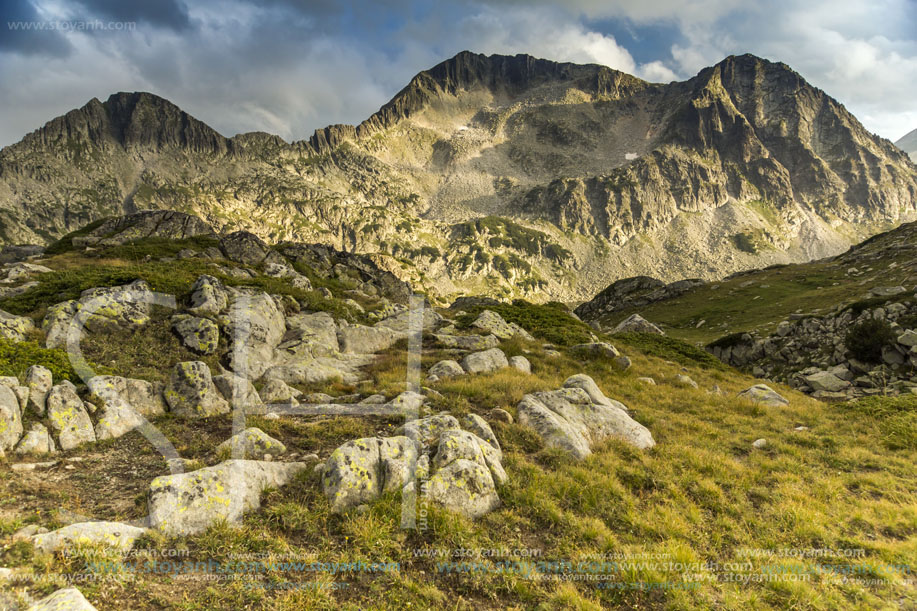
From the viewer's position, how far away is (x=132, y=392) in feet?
36.6

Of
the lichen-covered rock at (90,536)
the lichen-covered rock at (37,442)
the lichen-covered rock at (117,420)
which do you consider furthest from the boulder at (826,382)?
the lichen-covered rock at (37,442)

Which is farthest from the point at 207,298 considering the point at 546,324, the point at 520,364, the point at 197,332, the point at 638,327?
the point at 638,327

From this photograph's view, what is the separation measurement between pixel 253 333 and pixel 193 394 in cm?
680

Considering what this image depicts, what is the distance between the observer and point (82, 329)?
46.0 feet

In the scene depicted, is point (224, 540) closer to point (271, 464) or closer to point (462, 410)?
point (271, 464)

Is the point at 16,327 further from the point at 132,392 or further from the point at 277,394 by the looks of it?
the point at 277,394

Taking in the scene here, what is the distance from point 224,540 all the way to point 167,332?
12832 mm

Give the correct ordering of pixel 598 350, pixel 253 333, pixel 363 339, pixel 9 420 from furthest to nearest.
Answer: pixel 598 350, pixel 363 339, pixel 253 333, pixel 9 420

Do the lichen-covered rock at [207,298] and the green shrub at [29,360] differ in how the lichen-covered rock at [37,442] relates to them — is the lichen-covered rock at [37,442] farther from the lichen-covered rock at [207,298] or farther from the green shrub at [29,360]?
the lichen-covered rock at [207,298]

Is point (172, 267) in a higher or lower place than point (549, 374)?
higher

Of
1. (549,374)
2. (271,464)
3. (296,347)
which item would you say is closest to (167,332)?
(296,347)

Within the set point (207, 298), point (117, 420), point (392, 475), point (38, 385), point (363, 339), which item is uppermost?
point (207, 298)

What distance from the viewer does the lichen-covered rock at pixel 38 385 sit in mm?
9055

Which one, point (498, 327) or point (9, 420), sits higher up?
point (498, 327)
